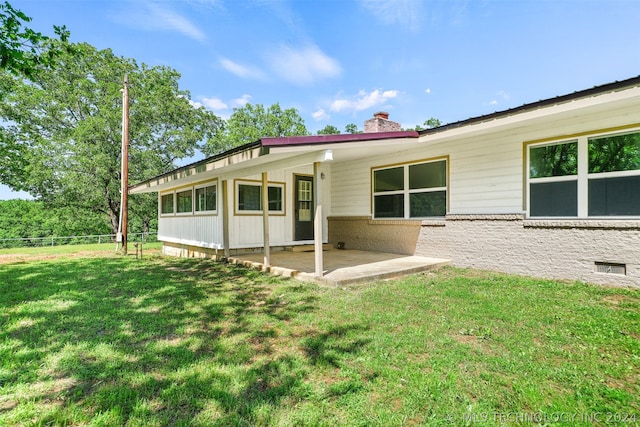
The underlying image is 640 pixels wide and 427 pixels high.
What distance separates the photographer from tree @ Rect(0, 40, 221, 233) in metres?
16.6

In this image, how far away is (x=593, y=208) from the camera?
5.07 m

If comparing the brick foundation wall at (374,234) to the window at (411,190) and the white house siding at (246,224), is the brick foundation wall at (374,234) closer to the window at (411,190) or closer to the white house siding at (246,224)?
the window at (411,190)

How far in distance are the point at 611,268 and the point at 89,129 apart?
22.2 metres

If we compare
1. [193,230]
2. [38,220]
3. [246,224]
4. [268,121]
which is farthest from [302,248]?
[38,220]

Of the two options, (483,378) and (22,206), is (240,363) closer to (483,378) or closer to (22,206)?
(483,378)

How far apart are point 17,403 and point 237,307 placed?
236 cm

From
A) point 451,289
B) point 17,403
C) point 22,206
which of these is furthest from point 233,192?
point 22,206

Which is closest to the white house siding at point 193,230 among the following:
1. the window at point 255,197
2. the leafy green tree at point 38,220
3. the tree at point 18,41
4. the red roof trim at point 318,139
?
the window at point 255,197

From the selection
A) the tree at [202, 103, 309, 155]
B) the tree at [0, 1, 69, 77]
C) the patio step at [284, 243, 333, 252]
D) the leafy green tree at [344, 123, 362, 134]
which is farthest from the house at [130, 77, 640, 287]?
the leafy green tree at [344, 123, 362, 134]

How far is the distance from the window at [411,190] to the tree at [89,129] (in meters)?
15.4

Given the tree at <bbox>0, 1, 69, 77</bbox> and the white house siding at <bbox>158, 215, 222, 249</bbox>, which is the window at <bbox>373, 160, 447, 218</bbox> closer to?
the white house siding at <bbox>158, 215, 222, 249</bbox>

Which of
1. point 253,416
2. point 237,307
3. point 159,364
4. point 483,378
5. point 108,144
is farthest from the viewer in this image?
point 108,144

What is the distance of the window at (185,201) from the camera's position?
9852mm

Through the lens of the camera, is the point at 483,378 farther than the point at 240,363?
No
